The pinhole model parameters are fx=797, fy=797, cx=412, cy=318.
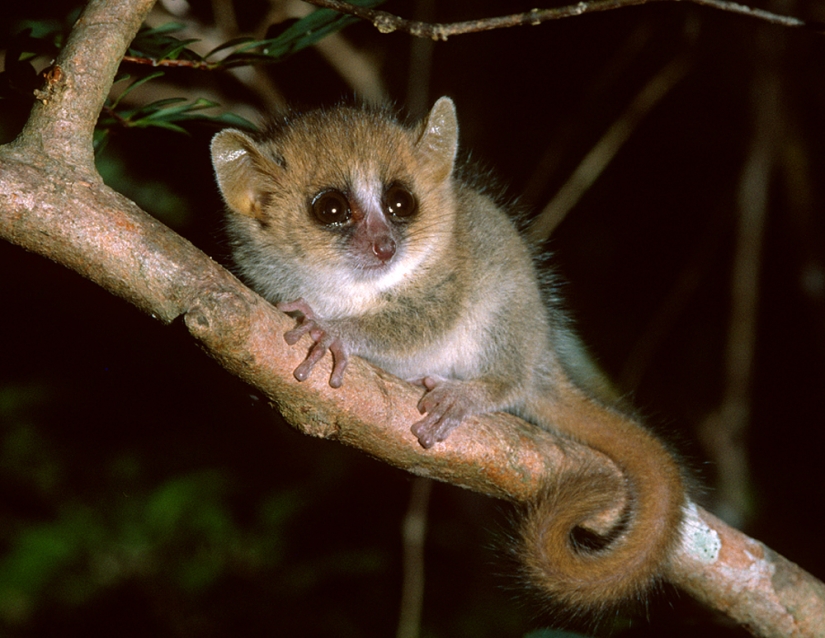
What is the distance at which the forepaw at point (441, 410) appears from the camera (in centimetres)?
238

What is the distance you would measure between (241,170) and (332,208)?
36cm

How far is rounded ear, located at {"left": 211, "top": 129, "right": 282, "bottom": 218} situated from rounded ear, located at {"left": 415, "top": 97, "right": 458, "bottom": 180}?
0.60 meters

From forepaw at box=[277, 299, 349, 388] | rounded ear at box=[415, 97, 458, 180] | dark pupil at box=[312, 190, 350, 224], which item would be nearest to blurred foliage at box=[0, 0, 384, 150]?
dark pupil at box=[312, 190, 350, 224]

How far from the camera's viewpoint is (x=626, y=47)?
Answer: 17.1 feet

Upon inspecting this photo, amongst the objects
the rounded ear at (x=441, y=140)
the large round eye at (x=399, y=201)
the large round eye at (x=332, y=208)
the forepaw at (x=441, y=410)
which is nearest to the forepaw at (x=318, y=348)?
the forepaw at (x=441, y=410)

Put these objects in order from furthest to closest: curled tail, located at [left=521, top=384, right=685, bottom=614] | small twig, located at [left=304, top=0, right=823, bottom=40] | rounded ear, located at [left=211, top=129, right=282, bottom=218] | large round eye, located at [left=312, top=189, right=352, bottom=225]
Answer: large round eye, located at [left=312, top=189, right=352, bottom=225]
rounded ear, located at [left=211, top=129, right=282, bottom=218]
curled tail, located at [left=521, top=384, right=685, bottom=614]
small twig, located at [left=304, top=0, right=823, bottom=40]

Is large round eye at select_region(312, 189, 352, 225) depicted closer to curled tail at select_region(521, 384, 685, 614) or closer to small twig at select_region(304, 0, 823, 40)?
small twig at select_region(304, 0, 823, 40)

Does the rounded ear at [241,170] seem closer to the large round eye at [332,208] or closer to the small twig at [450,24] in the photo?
the large round eye at [332,208]

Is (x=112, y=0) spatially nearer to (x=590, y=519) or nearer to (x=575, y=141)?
(x=590, y=519)

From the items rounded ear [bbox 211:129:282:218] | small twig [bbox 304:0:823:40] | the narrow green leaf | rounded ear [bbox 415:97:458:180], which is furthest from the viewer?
rounded ear [bbox 415:97:458:180]

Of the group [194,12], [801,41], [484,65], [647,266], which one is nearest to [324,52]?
[194,12]

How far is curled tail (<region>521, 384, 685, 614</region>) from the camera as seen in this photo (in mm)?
2482

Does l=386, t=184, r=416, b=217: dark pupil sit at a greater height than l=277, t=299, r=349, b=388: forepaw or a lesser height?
greater

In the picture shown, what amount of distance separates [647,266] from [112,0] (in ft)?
14.0
